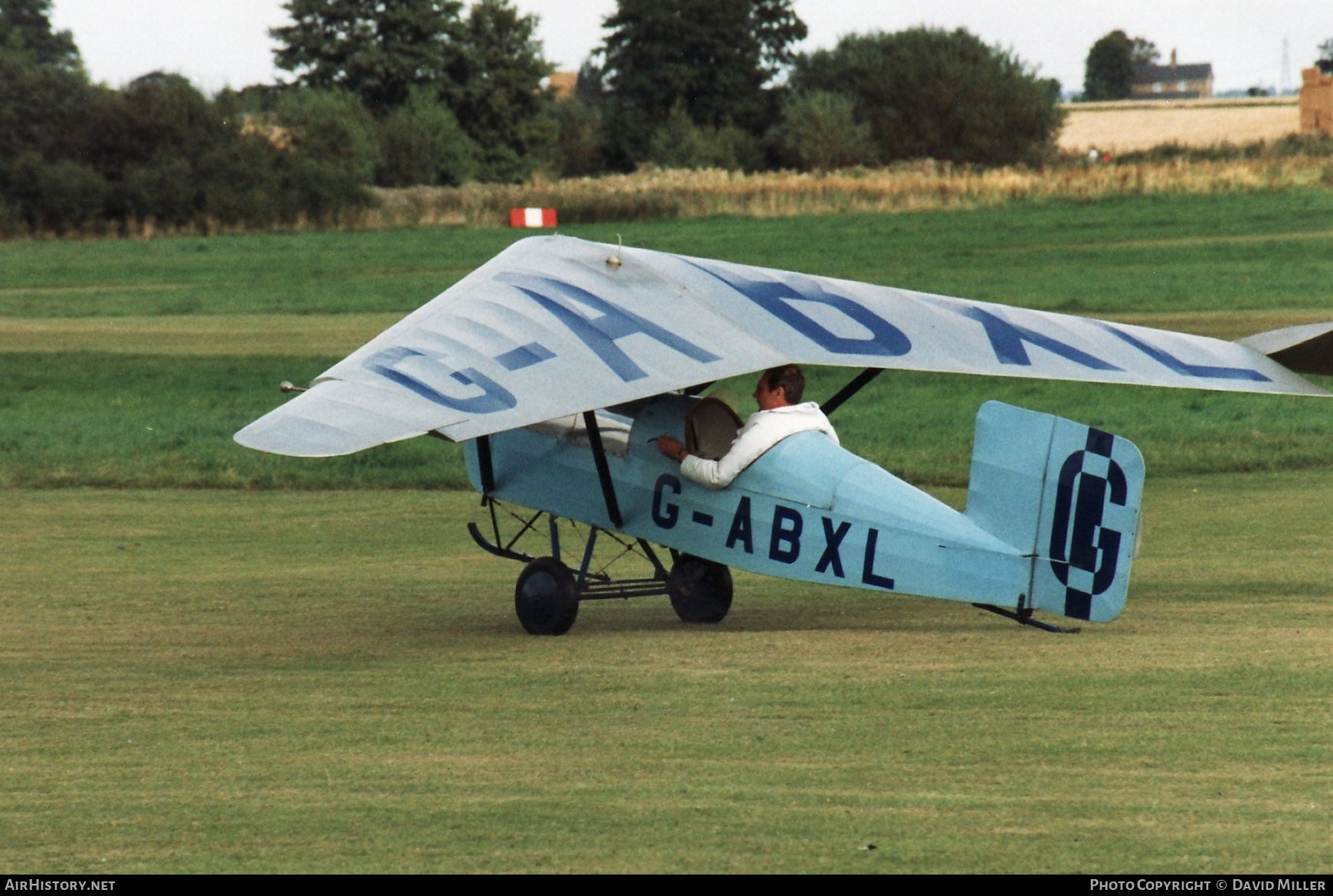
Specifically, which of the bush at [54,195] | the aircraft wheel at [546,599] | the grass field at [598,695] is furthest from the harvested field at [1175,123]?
the aircraft wheel at [546,599]

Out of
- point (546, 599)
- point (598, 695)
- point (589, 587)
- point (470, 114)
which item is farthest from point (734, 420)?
point (470, 114)

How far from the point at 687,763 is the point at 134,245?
167 ft

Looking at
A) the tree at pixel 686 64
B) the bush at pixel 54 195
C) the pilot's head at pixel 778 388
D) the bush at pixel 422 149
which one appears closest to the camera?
the pilot's head at pixel 778 388

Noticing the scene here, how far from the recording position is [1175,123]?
111812 millimetres

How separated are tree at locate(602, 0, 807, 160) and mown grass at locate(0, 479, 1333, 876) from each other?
8779cm

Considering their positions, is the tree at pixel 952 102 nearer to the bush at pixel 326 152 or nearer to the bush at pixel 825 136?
the bush at pixel 825 136

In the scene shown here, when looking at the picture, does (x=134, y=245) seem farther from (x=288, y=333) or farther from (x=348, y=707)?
(x=348, y=707)

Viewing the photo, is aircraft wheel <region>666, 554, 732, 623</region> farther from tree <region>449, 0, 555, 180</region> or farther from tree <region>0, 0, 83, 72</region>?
tree <region>0, 0, 83, 72</region>

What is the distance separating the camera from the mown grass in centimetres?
641

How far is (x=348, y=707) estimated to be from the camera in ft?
29.4

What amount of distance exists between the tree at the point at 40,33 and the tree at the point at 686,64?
4938 centimetres

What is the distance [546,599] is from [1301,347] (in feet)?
16.7

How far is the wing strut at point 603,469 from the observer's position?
11.1m

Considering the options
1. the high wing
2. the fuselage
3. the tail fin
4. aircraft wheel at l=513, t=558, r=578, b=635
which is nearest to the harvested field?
the high wing
